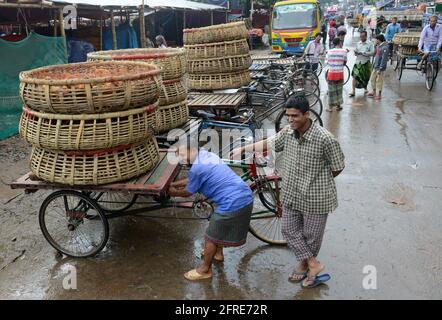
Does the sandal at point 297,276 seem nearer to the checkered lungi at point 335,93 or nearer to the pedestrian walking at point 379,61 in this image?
the checkered lungi at point 335,93

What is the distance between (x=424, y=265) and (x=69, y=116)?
324cm

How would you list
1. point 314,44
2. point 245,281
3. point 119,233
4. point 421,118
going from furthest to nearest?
1. point 314,44
2. point 421,118
3. point 119,233
4. point 245,281

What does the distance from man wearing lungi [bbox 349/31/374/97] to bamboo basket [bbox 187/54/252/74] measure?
3.71m

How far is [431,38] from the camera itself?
10289mm

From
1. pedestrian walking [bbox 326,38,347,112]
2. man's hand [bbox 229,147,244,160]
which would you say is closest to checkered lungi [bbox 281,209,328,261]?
man's hand [bbox 229,147,244,160]

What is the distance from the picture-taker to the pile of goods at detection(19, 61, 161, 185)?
10.1 ft

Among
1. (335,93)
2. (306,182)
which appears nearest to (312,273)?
(306,182)

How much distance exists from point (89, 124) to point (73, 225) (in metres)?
1.12

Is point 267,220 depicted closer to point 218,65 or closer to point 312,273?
point 312,273

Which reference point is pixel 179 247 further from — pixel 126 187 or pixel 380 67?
pixel 380 67

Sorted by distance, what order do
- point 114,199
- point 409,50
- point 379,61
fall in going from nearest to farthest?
point 114,199 < point 379,61 < point 409,50

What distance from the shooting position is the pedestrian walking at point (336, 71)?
8.55 metres

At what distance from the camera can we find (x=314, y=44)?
12.4 metres
